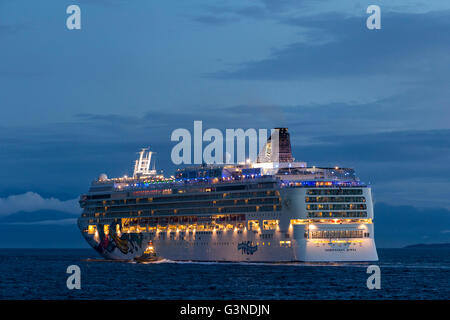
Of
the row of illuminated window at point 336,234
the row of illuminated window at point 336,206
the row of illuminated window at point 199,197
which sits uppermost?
the row of illuminated window at point 199,197

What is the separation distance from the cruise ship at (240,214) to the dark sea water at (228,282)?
249 cm

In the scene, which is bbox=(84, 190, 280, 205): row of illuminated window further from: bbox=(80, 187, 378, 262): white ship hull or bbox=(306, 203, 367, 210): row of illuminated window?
bbox=(306, 203, 367, 210): row of illuminated window

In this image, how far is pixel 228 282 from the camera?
94562 mm

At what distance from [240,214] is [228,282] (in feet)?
81.4

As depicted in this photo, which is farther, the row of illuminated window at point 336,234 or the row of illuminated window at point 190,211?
the row of illuminated window at point 190,211

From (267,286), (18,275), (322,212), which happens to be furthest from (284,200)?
(18,275)

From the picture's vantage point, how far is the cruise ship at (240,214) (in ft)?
368

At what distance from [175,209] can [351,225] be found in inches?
1070

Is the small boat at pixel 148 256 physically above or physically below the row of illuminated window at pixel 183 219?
below

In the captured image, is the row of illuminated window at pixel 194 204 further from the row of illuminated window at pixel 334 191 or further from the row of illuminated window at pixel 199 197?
the row of illuminated window at pixel 334 191

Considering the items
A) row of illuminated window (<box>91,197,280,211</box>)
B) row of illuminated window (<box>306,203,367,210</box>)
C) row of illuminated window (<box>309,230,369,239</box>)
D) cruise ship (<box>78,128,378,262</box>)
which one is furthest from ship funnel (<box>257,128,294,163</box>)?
row of illuminated window (<box>309,230,369,239</box>)

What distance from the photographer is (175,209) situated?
12825 cm

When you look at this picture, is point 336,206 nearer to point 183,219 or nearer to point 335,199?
point 335,199

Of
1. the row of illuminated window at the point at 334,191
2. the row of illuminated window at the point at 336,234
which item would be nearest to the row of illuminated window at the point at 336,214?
the row of illuminated window at the point at 336,234
